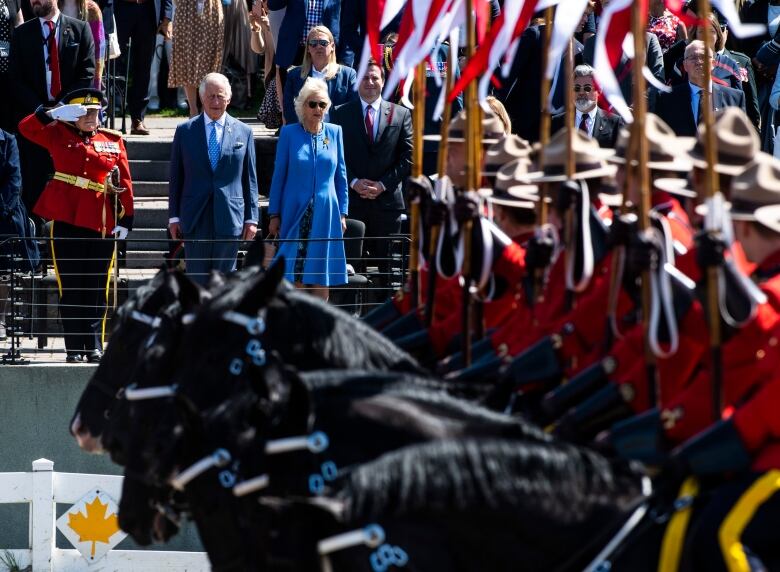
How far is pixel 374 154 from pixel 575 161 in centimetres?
533

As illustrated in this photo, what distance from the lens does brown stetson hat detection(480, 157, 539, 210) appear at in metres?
7.29

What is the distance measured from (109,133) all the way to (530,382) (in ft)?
20.7

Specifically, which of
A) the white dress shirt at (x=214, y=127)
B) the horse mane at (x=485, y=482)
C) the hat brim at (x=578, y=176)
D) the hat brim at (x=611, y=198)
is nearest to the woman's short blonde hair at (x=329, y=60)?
the white dress shirt at (x=214, y=127)

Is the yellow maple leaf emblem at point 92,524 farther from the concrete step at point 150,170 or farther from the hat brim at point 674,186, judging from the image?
the concrete step at point 150,170

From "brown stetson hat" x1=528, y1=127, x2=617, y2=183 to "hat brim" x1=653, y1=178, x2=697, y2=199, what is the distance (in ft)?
0.75

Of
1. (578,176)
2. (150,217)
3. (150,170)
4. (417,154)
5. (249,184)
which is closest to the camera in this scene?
(578,176)

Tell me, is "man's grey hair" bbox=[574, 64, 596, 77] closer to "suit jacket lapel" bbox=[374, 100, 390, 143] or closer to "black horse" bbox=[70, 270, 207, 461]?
"suit jacket lapel" bbox=[374, 100, 390, 143]

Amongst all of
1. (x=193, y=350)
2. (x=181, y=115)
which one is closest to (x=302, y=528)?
(x=193, y=350)

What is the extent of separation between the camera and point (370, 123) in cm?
1201

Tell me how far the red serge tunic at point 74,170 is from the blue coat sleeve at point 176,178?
39 centimetres

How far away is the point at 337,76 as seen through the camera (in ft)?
41.4

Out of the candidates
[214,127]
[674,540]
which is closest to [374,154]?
[214,127]

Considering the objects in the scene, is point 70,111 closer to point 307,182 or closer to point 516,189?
point 307,182

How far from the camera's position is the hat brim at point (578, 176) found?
6.62 meters
